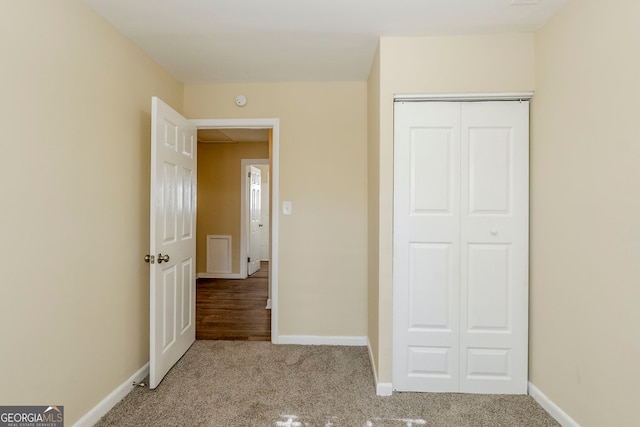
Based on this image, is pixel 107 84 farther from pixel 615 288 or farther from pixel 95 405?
pixel 615 288

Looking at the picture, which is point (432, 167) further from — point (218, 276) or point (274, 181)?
point (218, 276)

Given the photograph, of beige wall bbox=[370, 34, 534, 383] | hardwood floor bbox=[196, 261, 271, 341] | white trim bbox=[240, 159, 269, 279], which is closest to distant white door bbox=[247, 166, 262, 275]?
white trim bbox=[240, 159, 269, 279]

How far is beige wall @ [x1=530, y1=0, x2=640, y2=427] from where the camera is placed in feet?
4.65

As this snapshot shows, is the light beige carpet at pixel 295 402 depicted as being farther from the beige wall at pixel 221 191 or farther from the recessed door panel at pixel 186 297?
the beige wall at pixel 221 191

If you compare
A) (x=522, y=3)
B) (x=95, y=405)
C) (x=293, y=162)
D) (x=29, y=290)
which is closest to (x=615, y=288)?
(x=522, y=3)

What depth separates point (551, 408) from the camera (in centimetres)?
188

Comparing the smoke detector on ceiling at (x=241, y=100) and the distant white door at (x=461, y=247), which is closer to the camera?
the distant white door at (x=461, y=247)

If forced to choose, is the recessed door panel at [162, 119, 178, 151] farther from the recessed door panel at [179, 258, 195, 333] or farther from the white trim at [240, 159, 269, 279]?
the white trim at [240, 159, 269, 279]

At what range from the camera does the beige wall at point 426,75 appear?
2082mm

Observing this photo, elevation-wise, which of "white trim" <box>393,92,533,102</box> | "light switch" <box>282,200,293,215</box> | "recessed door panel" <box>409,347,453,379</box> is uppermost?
"white trim" <box>393,92,533,102</box>

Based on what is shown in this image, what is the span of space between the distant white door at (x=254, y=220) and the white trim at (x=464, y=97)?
159 inches

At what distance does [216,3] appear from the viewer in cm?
178

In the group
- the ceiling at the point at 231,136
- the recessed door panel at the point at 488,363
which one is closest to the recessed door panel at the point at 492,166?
the recessed door panel at the point at 488,363

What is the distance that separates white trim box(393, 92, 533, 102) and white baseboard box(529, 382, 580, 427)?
1910 mm
